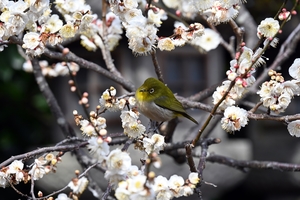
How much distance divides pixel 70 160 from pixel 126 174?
296 cm

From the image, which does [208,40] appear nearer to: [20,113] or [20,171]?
[20,171]

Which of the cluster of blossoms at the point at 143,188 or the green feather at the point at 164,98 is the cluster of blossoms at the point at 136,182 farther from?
the green feather at the point at 164,98

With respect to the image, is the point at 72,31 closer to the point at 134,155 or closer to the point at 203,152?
the point at 203,152

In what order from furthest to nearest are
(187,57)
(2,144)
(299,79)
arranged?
(187,57)
(2,144)
(299,79)

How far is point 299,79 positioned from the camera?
48.0 inches

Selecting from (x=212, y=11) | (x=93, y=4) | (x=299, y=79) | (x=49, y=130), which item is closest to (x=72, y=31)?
(x=212, y=11)

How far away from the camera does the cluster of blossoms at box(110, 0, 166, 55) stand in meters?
1.28

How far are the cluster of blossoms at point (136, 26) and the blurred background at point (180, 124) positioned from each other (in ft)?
6.96

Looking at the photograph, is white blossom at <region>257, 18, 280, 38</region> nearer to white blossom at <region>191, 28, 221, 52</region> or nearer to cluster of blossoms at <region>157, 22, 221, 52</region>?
cluster of blossoms at <region>157, 22, 221, 52</region>

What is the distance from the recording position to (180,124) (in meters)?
4.06

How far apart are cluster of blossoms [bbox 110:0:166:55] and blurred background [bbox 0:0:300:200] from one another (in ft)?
6.96

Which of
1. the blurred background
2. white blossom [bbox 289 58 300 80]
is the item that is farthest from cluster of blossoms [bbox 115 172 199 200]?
the blurred background

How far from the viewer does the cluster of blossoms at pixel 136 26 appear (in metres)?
1.28

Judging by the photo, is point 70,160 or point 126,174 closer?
point 126,174
